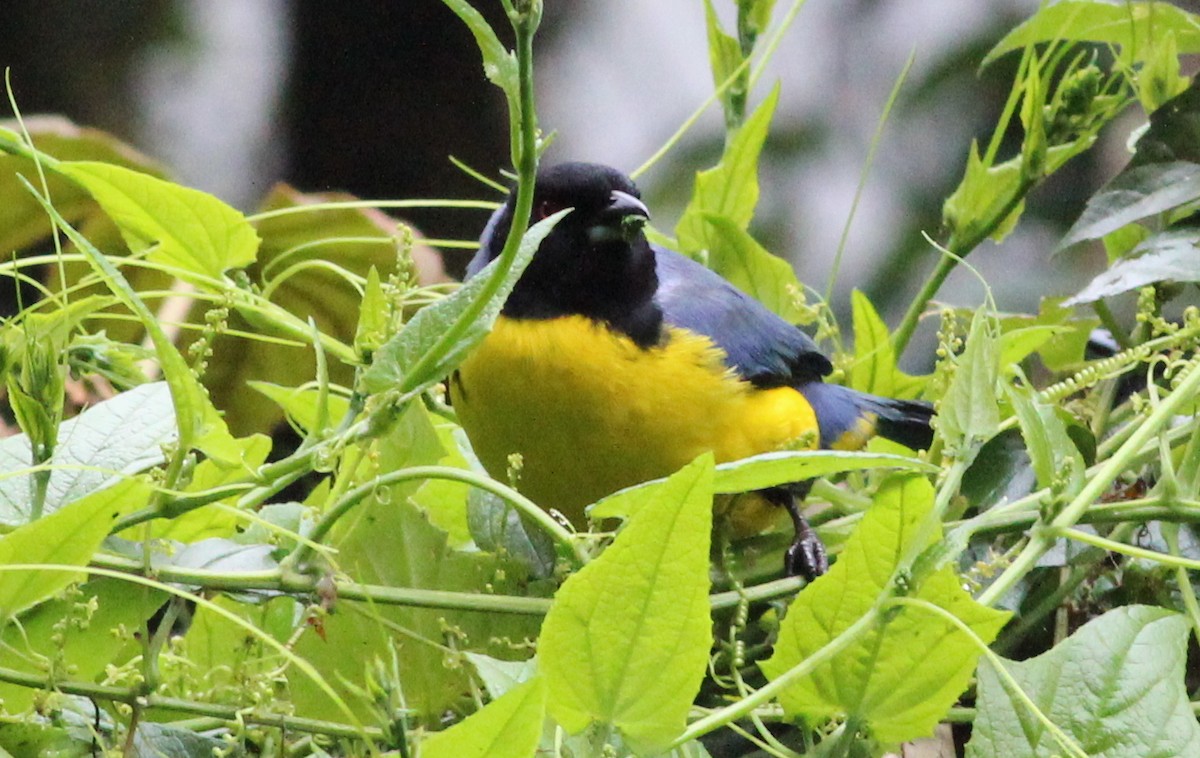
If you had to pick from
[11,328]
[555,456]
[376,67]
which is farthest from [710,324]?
[376,67]

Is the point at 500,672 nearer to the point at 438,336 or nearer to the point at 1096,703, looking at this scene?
the point at 438,336

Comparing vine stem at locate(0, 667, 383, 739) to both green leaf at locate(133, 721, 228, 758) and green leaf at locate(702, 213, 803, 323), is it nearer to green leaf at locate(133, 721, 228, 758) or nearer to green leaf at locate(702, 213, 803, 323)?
green leaf at locate(133, 721, 228, 758)

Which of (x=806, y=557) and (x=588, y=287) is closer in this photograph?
(x=806, y=557)

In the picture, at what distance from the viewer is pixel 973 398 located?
0.57 meters

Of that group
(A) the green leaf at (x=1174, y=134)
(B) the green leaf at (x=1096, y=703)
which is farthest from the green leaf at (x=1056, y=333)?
(B) the green leaf at (x=1096, y=703)

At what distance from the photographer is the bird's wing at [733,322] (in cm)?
104

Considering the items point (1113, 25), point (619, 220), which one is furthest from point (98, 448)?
point (1113, 25)

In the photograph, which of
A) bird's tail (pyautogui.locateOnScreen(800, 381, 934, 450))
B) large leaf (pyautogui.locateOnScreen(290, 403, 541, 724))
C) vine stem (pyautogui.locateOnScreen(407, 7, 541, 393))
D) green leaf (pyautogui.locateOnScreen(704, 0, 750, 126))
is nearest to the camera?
vine stem (pyautogui.locateOnScreen(407, 7, 541, 393))

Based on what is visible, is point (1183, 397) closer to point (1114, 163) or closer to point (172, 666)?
point (172, 666)

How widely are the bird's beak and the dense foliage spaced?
0.71ft

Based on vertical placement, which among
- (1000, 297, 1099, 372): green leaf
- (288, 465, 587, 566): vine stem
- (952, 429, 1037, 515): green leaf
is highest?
(288, 465, 587, 566): vine stem

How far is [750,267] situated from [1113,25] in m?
0.31

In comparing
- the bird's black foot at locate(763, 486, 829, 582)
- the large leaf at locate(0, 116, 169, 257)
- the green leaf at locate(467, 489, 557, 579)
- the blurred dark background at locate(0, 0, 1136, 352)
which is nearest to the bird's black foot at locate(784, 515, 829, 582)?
the bird's black foot at locate(763, 486, 829, 582)

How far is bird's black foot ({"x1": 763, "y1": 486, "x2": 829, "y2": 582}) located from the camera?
0.72 metres
